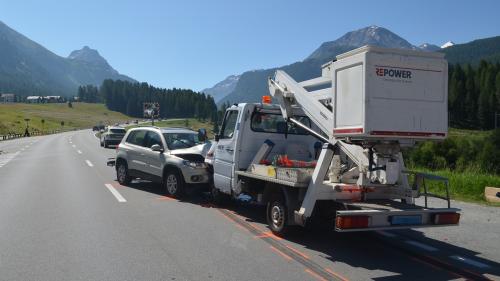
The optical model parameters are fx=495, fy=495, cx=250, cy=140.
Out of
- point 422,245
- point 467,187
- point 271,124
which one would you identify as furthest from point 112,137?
point 422,245

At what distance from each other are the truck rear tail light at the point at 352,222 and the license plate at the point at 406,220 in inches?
15.9

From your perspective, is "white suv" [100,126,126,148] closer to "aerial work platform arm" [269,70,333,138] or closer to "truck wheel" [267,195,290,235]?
"aerial work platform arm" [269,70,333,138]

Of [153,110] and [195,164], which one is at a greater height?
[153,110]

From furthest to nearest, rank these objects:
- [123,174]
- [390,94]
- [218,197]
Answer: [123,174], [218,197], [390,94]

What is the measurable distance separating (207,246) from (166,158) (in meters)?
5.45

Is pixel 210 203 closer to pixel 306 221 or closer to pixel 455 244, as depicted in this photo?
pixel 306 221

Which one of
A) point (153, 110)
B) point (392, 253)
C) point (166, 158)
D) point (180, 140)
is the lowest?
point (392, 253)

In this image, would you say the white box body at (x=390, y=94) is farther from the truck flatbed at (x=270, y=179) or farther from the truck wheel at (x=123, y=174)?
the truck wheel at (x=123, y=174)

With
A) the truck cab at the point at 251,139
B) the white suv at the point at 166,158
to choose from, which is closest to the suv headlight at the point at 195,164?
the white suv at the point at 166,158

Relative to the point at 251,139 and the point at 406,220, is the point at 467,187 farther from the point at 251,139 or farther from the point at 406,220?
the point at 406,220

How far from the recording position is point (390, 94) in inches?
258

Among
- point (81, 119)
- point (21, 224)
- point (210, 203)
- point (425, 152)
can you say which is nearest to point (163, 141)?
point (210, 203)

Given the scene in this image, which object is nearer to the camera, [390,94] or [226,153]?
[390,94]

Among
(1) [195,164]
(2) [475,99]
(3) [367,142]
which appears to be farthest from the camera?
(2) [475,99]
